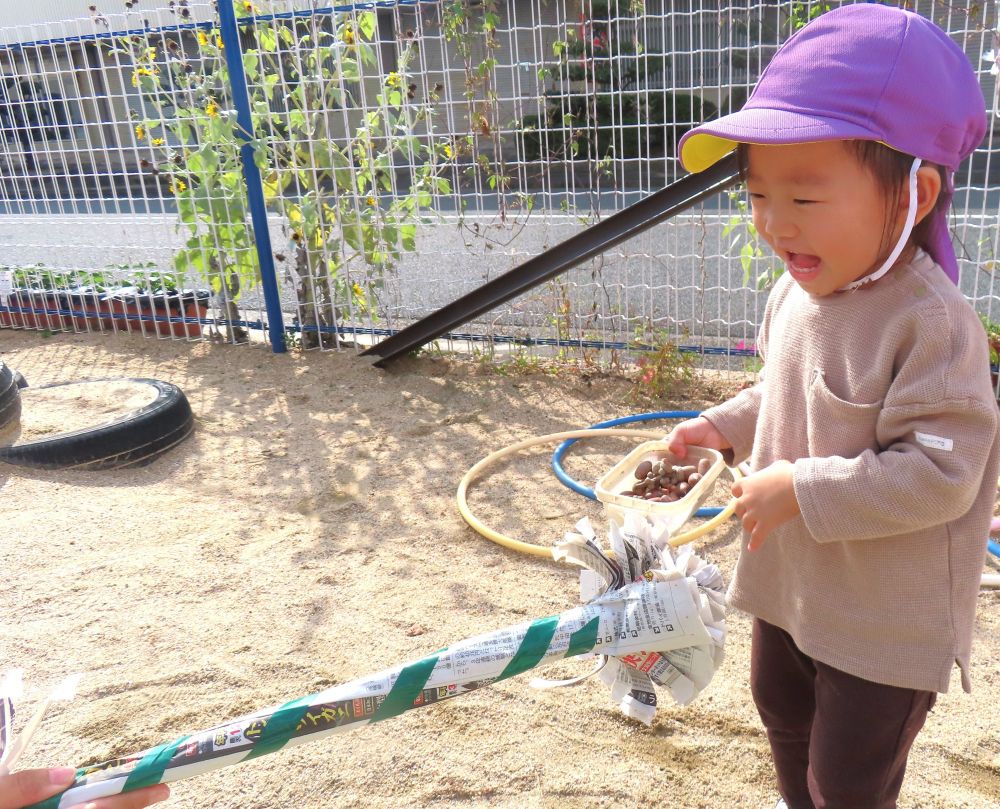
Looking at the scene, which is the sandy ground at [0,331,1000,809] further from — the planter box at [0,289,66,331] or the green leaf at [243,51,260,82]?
the planter box at [0,289,66,331]

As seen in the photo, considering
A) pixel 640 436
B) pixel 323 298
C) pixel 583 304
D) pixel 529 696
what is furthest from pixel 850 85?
pixel 323 298

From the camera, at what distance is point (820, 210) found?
111cm

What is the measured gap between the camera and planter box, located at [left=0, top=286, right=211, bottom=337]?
209 inches

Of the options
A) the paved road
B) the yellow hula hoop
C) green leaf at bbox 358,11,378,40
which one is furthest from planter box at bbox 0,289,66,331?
the yellow hula hoop

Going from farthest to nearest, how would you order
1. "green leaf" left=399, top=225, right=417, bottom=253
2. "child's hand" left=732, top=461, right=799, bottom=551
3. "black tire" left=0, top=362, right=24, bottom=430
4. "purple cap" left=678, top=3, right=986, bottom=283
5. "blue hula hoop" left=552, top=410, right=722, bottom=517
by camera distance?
"green leaf" left=399, top=225, right=417, bottom=253
"black tire" left=0, top=362, right=24, bottom=430
"blue hula hoop" left=552, top=410, right=722, bottom=517
"child's hand" left=732, top=461, right=799, bottom=551
"purple cap" left=678, top=3, right=986, bottom=283

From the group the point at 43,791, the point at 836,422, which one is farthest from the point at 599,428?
the point at 43,791

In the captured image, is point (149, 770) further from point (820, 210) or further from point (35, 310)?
point (35, 310)

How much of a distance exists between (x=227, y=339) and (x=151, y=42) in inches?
78.5

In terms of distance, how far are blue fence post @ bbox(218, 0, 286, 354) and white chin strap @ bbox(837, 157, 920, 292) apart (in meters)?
4.04

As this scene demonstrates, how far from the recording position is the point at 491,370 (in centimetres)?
450

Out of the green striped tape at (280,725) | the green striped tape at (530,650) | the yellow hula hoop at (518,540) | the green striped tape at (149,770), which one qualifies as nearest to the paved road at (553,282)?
the yellow hula hoop at (518,540)

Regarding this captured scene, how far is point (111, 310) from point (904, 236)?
5295mm

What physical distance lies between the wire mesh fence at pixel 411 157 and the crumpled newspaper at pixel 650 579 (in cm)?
282

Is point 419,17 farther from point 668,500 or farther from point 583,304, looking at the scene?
point 668,500
